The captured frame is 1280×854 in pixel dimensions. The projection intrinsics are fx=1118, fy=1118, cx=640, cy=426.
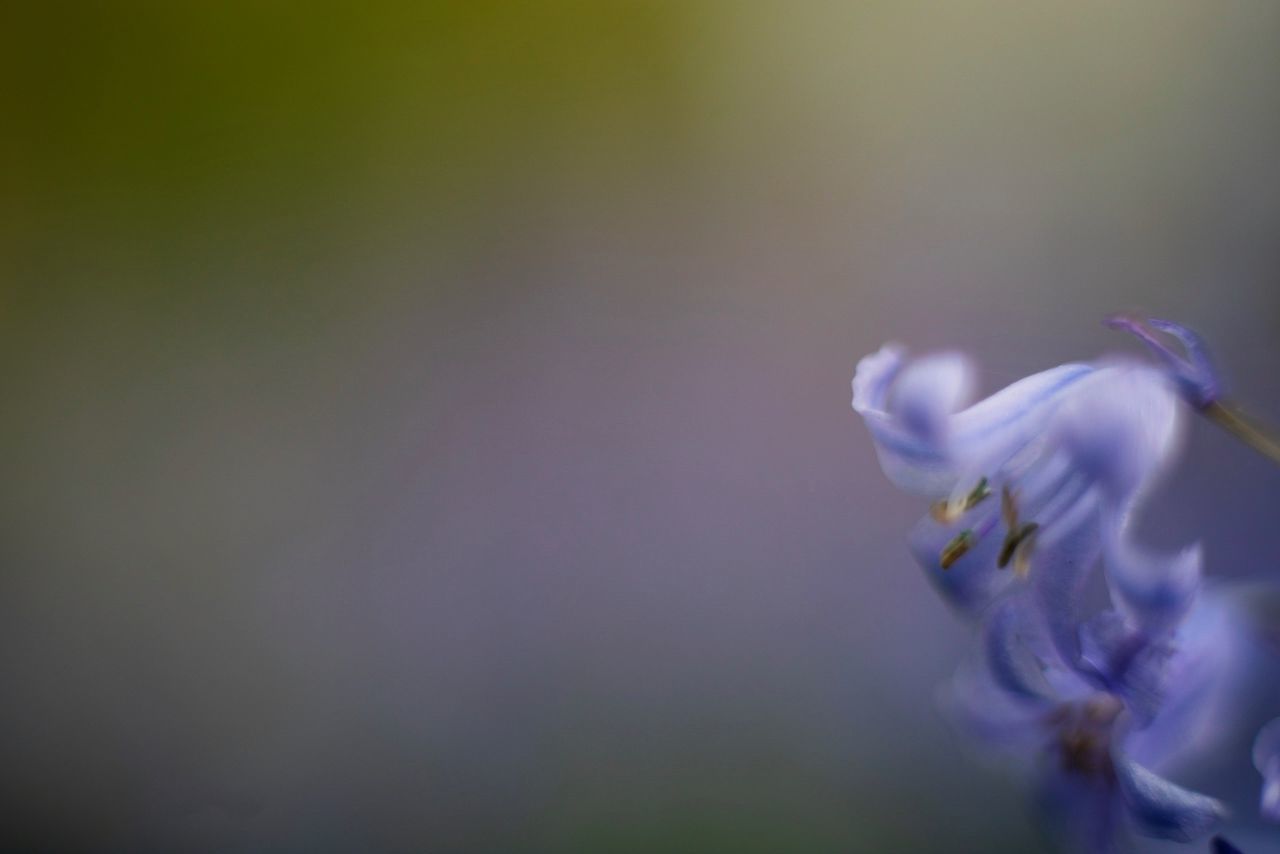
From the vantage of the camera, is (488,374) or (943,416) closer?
(943,416)

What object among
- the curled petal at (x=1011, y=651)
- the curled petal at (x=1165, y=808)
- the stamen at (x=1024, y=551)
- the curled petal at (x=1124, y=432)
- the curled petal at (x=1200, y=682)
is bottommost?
the curled petal at (x=1165, y=808)

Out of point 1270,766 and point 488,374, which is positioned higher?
point 488,374

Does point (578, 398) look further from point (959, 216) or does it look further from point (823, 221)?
point (959, 216)

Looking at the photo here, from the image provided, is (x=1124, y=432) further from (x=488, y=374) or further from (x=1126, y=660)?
(x=488, y=374)

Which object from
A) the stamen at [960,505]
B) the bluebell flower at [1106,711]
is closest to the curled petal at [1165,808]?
the bluebell flower at [1106,711]

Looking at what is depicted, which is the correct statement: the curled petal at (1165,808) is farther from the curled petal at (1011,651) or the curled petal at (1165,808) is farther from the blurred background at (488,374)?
the blurred background at (488,374)

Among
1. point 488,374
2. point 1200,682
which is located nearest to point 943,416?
point 1200,682

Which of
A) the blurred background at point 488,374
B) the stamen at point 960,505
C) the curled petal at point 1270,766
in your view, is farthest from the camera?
the blurred background at point 488,374
